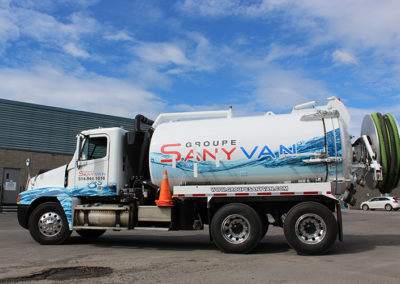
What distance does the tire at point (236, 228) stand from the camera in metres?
7.92

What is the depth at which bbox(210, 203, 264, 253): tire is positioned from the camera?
7918 millimetres

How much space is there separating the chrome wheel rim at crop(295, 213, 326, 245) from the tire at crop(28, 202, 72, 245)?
573 cm

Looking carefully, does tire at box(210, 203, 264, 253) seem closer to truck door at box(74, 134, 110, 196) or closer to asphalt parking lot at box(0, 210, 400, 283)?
asphalt parking lot at box(0, 210, 400, 283)

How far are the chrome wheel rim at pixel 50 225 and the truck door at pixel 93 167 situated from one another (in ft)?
2.57

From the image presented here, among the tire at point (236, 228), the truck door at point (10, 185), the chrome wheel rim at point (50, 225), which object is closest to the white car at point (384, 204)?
the tire at point (236, 228)

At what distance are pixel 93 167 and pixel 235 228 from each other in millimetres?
4059

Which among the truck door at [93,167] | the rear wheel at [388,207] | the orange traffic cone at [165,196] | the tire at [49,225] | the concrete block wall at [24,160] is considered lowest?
the rear wheel at [388,207]

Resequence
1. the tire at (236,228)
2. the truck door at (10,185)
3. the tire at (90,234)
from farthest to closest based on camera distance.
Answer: the truck door at (10,185) → the tire at (90,234) → the tire at (236,228)

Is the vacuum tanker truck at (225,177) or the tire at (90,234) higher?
the vacuum tanker truck at (225,177)

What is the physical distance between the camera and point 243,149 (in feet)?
27.8

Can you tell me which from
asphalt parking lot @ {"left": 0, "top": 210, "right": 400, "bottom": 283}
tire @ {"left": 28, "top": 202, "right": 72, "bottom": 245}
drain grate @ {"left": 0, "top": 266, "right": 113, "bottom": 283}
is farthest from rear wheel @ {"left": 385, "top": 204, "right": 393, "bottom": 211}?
drain grate @ {"left": 0, "top": 266, "right": 113, "bottom": 283}

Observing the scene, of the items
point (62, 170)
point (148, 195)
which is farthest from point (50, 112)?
point (148, 195)

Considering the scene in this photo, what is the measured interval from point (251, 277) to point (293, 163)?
320cm

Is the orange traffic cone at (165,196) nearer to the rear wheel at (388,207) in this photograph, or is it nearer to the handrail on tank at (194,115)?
the handrail on tank at (194,115)
